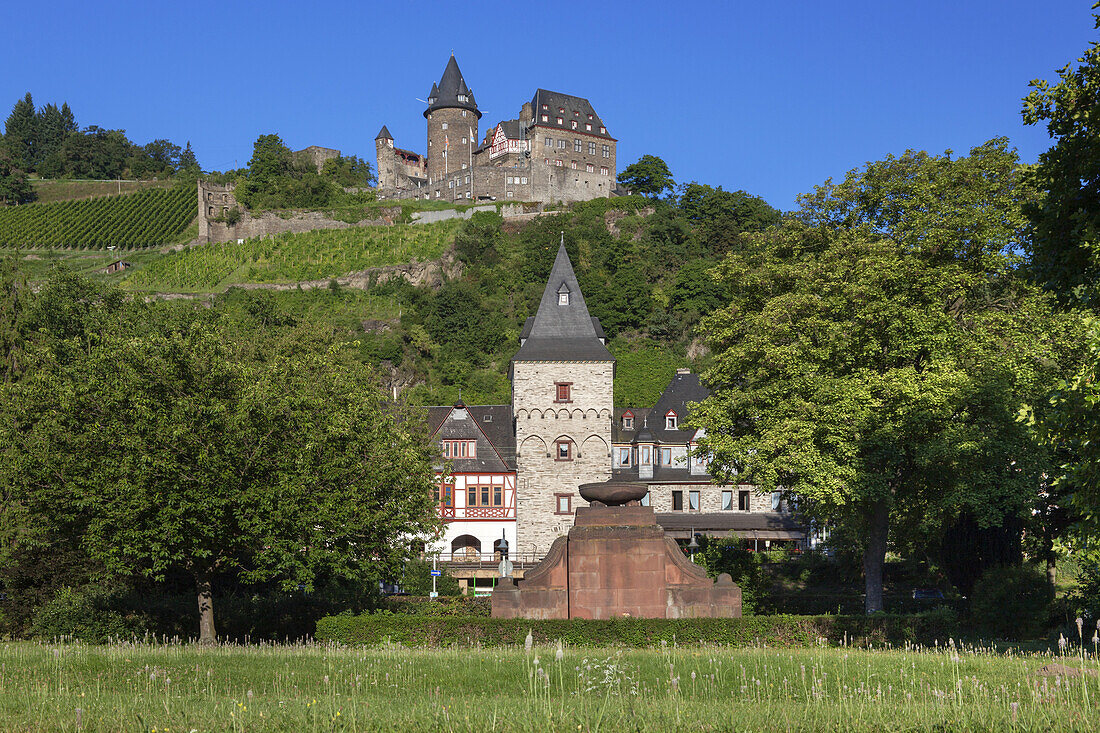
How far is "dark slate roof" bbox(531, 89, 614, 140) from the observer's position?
435ft

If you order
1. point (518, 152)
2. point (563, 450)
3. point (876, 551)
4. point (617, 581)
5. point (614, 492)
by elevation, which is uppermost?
point (518, 152)

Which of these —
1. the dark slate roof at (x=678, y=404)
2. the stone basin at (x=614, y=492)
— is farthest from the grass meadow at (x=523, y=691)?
the dark slate roof at (x=678, y=404)

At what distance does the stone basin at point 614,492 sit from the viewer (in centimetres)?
2322

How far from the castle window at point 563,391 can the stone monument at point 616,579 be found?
97.7ft

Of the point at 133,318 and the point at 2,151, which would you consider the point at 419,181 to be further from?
the point at 133,318

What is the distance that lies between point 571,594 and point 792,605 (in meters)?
9.11

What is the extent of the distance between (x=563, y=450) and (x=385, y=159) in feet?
345

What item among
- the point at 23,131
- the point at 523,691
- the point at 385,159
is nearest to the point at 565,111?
the point at 385,159

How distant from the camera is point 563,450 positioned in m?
53.4

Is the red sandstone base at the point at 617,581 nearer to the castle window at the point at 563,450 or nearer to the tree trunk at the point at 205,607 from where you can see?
the tree trunk at the point at 205,607

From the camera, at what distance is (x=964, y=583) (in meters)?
32.8

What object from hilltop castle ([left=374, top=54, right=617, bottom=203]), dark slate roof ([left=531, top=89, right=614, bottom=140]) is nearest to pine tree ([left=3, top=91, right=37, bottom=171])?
hilltop castle ([left=374, top=54, right=617, bottom=203])

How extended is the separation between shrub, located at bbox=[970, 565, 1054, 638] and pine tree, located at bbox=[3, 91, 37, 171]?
7218 inches

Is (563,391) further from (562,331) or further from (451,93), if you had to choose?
(451,93)
